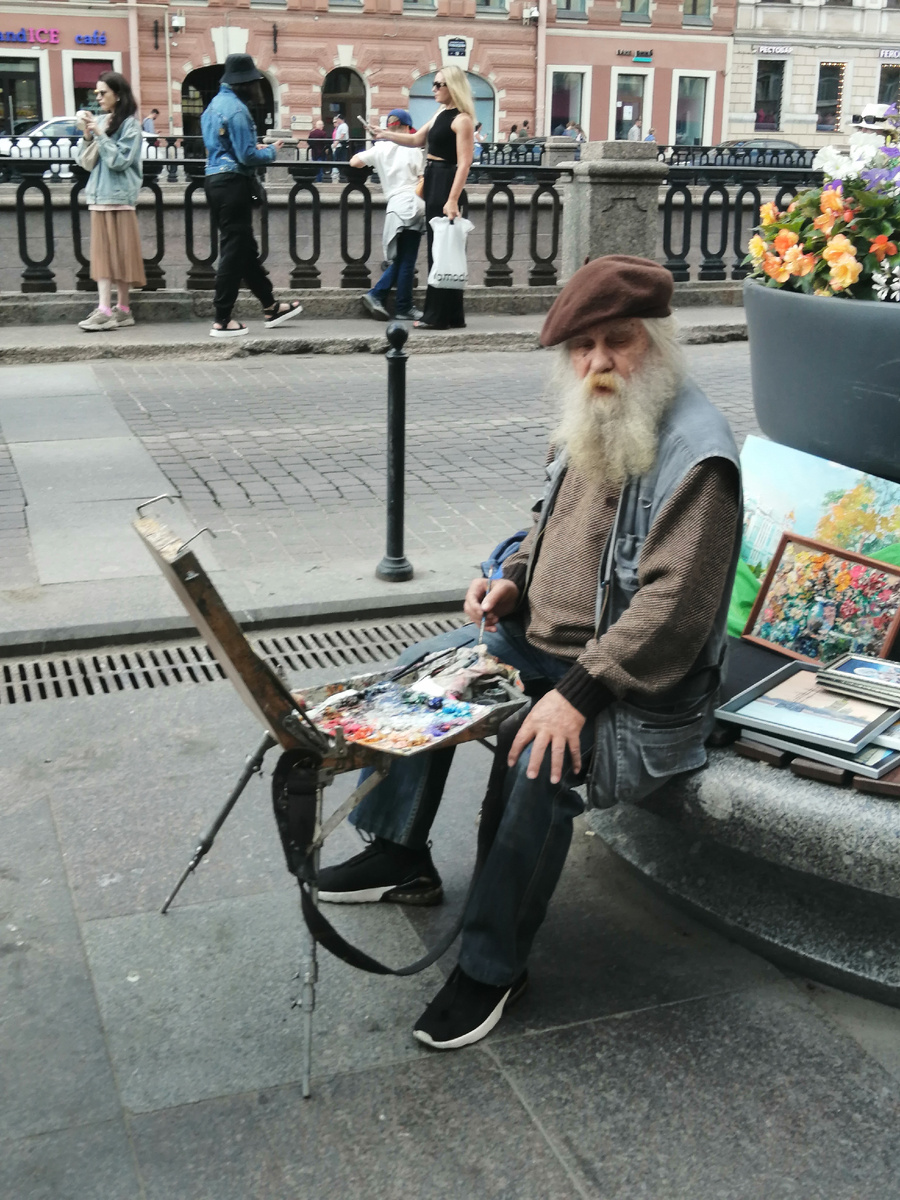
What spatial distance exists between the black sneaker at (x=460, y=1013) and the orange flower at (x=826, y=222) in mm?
2243

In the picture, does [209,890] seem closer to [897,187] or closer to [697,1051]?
[697,1051]

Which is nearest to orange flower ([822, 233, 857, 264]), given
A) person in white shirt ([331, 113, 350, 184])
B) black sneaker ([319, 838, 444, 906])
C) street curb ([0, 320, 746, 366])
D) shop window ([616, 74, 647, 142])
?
black sneaker ([319, 838, 444, 906])

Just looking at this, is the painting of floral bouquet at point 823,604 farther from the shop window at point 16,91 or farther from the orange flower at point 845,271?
the shop window at point 16,91

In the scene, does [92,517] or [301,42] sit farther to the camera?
[301,42]

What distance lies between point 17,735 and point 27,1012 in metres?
1.49

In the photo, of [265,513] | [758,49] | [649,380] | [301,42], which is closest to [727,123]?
[758,49]

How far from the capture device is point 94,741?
4.20 meters

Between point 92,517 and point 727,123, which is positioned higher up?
point 727,123

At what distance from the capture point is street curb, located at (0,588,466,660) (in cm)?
493

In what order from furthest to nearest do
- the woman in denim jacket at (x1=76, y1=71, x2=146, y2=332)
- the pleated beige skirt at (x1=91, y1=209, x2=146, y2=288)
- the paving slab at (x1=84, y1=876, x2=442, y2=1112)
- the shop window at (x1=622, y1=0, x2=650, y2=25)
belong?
the shop window at (x1=622, y1=0, x2=650, y2=25) < the pleated beige skirt at (x1=91, y1=209, x2=146, y2=288) < the woman in denim jacket at (x1=76, y1=71, x2=146, y2=332) < the paving slab at (x1=84, y1=876, x2=442, y2=1112)

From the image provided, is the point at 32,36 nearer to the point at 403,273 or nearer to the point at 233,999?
the point at 403,273

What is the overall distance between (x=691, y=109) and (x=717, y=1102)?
4730 cm

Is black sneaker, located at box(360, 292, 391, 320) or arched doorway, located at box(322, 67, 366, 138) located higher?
arched doorway, located at box(322, 67, 366, 138)

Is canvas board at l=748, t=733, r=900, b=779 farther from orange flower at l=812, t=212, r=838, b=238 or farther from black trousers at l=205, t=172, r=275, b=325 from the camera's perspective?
black trousers at l=205, t=172, r=275, b=325
